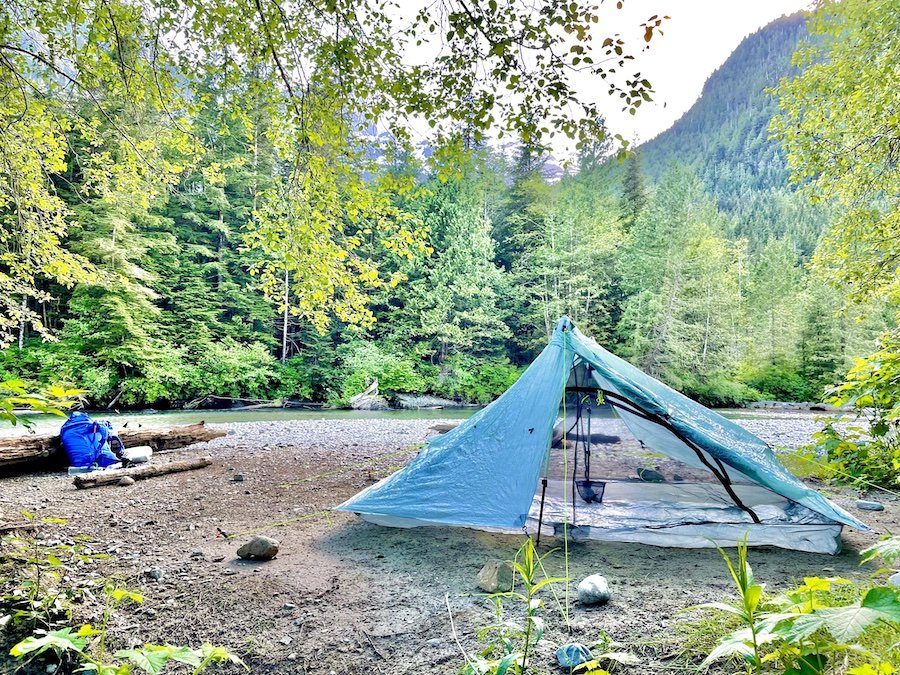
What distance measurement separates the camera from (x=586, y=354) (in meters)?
4.04

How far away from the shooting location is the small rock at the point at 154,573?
3.31 metres

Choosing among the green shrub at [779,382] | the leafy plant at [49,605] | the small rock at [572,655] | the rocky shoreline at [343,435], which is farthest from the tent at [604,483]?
the green shrub at [779,382]

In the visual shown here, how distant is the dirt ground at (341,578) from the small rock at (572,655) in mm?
71

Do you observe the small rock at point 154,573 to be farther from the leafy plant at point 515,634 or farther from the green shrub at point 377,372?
the green shrub at point 377,372

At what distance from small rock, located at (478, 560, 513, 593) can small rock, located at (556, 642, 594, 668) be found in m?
0.81

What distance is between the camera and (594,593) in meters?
2.74

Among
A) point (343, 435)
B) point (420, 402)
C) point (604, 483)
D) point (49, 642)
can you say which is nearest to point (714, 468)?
point (604, 483)

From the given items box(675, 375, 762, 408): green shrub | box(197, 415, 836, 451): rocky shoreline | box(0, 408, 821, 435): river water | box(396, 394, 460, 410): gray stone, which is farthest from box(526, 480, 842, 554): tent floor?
box(675, 375, 762, 408): green shrub

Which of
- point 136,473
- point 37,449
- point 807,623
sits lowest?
point 136,473

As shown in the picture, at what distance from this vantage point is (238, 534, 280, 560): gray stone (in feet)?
12.0

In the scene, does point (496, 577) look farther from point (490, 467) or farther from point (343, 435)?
point (343, 435)

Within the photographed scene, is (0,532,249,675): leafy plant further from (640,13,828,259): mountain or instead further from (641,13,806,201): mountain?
(641,13,806,201): mountain

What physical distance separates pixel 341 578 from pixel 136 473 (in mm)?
4453

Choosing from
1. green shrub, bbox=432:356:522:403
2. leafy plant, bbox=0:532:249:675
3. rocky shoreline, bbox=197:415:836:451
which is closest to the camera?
leafy plant, bbox=0:532:249:675
